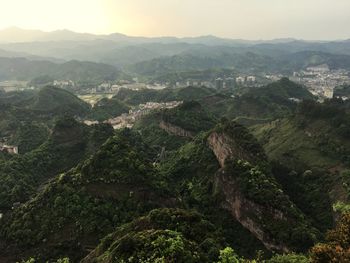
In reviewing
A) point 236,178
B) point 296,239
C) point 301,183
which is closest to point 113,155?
point 236,178

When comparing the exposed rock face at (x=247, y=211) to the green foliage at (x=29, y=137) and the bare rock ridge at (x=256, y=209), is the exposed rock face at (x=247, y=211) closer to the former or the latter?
the bare rock ridge at (x=256, y=209)

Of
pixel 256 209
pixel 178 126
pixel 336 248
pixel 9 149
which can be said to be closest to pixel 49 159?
pixel 9 149

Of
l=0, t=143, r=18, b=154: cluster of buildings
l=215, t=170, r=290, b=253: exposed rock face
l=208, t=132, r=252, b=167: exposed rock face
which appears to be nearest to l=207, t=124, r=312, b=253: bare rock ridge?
l=215, t=170, r=290, b=253: exposed rock face

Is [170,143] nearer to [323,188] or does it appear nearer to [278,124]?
[278,124]

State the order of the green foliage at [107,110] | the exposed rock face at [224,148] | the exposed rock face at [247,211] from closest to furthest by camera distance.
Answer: the exposed rock face at [247,211] < the exposed rock face at [224,148] < the green foliage at [107,110]

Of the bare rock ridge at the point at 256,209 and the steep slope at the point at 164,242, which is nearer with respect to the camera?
the steep slope at the point at 164,242

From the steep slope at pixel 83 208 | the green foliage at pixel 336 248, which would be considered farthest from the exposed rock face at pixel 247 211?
the green foliage at pixel 336 248

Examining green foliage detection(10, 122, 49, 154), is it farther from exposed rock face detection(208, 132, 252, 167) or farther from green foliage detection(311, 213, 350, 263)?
green foliage detection(311, 213, 350, 263)
